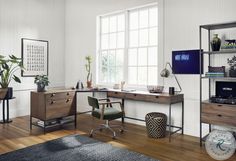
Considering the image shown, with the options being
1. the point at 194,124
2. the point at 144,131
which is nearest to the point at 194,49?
the point at 194,124

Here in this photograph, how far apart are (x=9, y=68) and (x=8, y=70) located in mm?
149

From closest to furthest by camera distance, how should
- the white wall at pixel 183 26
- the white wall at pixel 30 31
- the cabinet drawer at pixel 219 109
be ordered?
the cabinet drawer at pixel 219 109, the white wall at pixel 183 26, the white wall at pixel 30 31

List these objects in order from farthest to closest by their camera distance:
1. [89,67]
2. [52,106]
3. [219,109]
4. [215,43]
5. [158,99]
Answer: [89,67], [52,106], [158,99], [215,43], [219,109]

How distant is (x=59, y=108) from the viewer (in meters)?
4.53

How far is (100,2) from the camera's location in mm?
5750

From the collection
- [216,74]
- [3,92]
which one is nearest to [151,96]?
[216,74]

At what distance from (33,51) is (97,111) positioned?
2.95m

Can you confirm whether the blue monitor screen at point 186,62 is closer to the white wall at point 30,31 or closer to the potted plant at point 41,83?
the potted plant at point 41,83

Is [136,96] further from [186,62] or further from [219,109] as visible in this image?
[219,109]

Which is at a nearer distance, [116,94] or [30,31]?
[116,94]

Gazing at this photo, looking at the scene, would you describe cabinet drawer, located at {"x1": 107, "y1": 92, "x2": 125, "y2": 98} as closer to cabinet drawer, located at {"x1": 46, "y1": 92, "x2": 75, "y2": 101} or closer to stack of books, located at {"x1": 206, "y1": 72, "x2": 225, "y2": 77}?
cabinet drawer, located at {"x1": 46, "y1": 92, "x2": 75, "y2": 101}

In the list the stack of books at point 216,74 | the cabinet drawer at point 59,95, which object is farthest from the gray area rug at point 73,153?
the stack of books at point 216,74

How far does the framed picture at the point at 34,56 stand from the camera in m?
5.78

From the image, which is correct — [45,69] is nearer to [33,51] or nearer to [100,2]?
[33,51]
